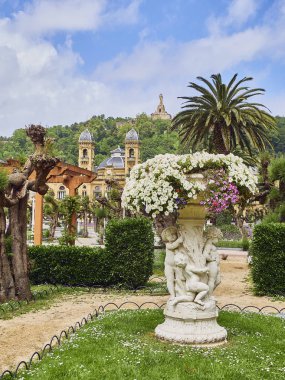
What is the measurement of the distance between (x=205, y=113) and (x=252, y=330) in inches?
540

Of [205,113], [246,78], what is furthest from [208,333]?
[246,78]

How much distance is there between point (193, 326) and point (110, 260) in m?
6.02

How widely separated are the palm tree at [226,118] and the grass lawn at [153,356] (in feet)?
41.2

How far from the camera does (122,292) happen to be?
11.3 meters

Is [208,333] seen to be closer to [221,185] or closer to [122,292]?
[221,185]

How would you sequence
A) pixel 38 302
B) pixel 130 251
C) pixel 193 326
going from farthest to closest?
1. pixel 130 251
2. pixel 38 302
3. pixel 193 326

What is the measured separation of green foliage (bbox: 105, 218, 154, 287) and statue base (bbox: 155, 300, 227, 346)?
18.1 feet

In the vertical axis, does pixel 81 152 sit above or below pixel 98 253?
above

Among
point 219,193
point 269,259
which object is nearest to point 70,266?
point 269,259

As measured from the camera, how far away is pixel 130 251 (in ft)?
38.8

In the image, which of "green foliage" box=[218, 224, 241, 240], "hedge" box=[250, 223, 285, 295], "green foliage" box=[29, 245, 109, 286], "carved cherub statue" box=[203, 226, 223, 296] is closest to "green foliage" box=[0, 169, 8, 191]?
"green foliage" box=[29, 245, 109, 286]

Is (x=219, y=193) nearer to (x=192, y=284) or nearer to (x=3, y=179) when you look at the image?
(x=192, y=284)

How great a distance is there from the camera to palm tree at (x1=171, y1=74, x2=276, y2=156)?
62.0 ft

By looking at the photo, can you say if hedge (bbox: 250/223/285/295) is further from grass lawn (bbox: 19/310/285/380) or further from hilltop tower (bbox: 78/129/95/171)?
hilltop tower (bbox: 78/129/95/171)
